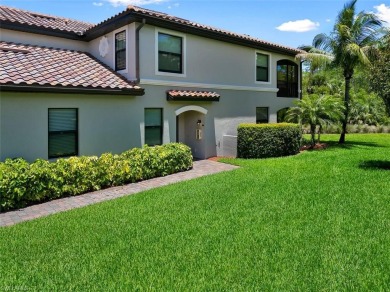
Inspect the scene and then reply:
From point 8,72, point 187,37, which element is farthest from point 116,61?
point 8,72

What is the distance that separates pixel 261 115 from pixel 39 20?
12766mm

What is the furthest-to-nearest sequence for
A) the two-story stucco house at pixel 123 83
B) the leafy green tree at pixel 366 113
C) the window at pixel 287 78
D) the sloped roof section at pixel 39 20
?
the leafy green tree at pixel 366 113
the window at pixel 287 78
the sloped roof section at pixel 39 20
the two-story stucco house at pixel 123 83

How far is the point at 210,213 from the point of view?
24.4 ft

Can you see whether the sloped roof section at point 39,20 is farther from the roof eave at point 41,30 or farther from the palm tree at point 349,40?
the palm tree at point 349,40

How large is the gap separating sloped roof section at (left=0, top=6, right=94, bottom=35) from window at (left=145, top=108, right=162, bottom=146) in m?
5.66

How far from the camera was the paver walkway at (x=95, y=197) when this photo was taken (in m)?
7.94

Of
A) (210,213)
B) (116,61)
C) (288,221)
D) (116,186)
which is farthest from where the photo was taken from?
(116,61)

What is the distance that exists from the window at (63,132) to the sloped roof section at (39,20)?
208 inches

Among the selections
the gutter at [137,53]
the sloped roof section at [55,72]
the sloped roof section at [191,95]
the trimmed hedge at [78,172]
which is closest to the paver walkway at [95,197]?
the trimmed hedge at [78,172]

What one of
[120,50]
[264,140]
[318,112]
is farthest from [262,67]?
[120,50]

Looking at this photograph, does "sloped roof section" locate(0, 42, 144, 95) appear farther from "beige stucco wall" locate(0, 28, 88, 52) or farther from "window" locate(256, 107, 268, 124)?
"window" locate(256, 107, 268, 124)

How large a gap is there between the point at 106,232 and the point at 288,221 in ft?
12.2

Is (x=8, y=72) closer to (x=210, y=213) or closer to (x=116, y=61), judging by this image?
(x=116, y=61)

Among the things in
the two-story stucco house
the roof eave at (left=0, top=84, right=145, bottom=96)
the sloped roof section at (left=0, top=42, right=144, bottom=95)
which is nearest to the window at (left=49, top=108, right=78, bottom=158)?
the two-story stucco house
